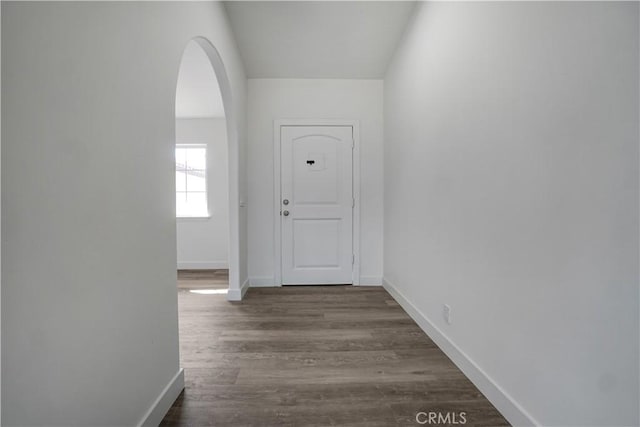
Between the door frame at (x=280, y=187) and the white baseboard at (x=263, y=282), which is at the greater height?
the door frame at (x=280, y=187)

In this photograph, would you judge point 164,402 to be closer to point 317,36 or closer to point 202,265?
point 317,36

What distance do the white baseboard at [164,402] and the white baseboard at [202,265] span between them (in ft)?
10.8

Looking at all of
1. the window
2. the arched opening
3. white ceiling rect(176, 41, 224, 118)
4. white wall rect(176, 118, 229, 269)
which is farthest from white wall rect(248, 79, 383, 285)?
the window

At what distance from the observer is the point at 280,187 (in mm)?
3594

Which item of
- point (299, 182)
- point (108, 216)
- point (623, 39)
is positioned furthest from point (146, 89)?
point (299, 182)

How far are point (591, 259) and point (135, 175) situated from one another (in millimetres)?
1576

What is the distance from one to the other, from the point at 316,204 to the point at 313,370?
6.89 ft

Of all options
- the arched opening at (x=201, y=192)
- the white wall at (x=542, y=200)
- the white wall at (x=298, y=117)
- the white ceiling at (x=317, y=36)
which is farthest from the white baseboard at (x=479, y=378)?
the arched opening at (x=201, y=192)

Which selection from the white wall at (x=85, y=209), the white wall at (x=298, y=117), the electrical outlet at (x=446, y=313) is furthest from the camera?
the white wall at (x=298, y=117)

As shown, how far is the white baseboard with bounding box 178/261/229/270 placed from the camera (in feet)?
15.7

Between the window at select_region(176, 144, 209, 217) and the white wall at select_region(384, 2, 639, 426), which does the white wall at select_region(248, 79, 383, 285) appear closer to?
the white wall at select_region(384, 2, 639, 426)

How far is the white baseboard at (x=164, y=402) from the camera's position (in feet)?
4.14

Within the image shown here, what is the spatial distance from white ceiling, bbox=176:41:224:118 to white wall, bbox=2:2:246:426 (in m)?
1.57

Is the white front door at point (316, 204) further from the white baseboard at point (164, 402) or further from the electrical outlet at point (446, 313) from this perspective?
the white baseboard at point (164, 402)
